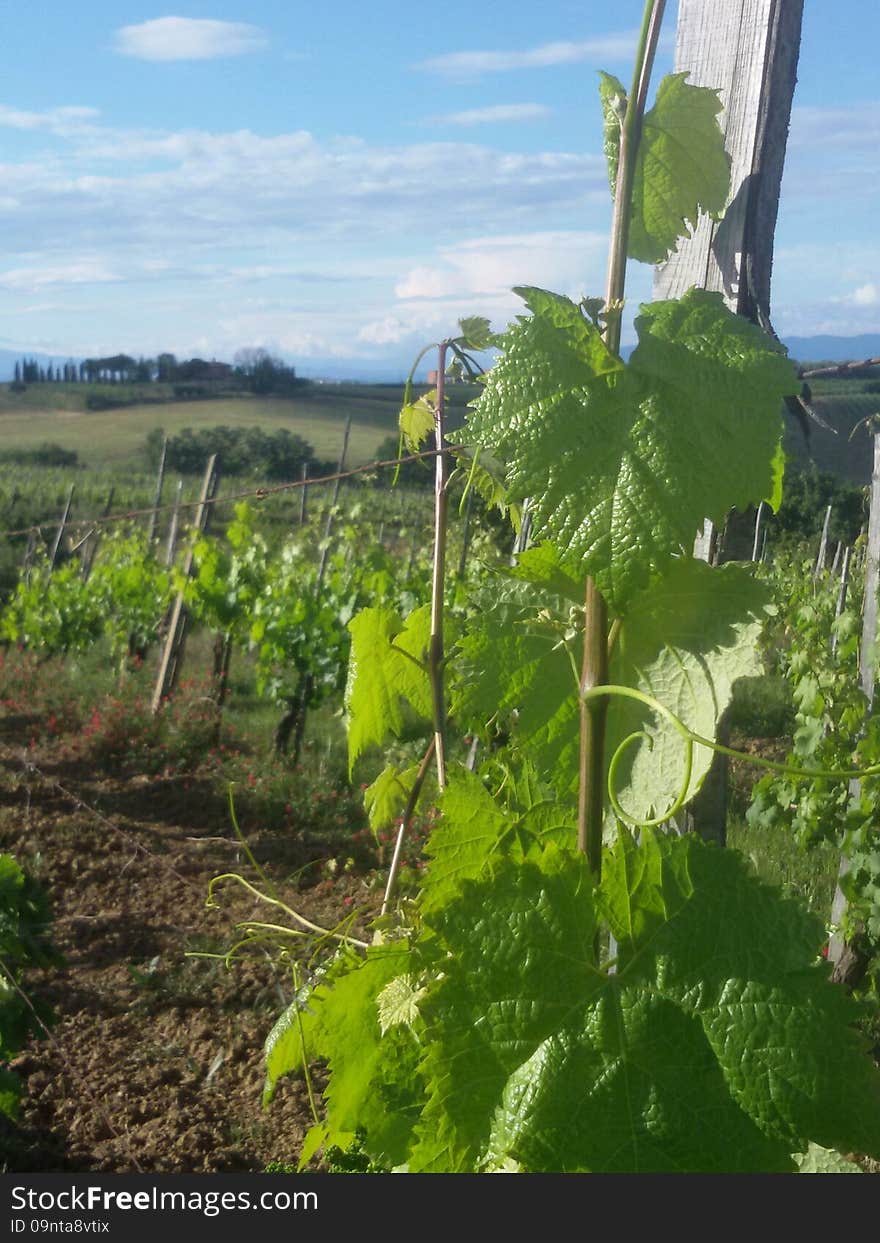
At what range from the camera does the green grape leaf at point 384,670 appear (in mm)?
1533

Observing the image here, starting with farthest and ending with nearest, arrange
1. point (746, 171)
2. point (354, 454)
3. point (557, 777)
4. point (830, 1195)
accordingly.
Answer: point (354, 454) < point (746, 171) < point (557, 777) < point (830, 1195)

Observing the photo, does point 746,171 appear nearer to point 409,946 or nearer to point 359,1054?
point 409,946

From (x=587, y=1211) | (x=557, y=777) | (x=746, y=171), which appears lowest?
(x=587, y=1211)

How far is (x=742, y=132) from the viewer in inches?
48.5

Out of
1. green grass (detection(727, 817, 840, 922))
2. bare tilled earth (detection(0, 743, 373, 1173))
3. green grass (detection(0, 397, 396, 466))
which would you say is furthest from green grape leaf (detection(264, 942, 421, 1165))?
green grass (detection(0, 397, 396, 466))

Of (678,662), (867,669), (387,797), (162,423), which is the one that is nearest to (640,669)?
(678,662)

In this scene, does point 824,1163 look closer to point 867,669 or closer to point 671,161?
→ point 671,161

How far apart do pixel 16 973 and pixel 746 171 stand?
2.91 metres

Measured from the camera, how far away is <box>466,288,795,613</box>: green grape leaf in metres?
0.86

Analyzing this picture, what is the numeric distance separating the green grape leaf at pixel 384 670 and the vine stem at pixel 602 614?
516 mm

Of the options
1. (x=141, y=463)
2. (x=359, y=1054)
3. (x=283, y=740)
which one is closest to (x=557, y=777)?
(x=359, y=1054)

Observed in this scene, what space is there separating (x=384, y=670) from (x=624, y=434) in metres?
0.74

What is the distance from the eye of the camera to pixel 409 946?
1.28 metres

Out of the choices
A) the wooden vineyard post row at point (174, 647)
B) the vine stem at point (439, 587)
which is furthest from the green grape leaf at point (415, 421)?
the wooden vineyard post row at point (174, 647)
